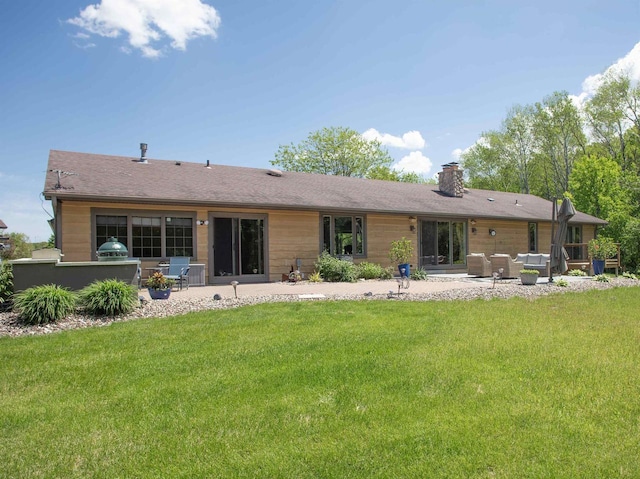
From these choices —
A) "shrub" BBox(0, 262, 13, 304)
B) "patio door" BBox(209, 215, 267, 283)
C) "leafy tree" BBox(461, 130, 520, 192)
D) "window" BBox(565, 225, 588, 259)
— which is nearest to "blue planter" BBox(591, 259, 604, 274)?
"window" BBox(565, 225, 588, 259)

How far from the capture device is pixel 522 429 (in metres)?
2.93

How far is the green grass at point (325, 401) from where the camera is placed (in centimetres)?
259

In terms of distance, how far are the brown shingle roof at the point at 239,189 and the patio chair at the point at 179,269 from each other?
5.08 ft

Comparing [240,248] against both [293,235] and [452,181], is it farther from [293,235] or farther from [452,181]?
[452,181]

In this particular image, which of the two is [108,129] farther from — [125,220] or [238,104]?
[125,220]

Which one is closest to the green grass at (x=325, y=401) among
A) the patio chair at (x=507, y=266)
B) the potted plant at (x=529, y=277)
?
the potted plant at (x=529, y=277)

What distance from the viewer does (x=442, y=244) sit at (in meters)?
17.5

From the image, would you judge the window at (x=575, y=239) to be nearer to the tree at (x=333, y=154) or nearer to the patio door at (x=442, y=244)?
the patio door at (x=442, y=244)

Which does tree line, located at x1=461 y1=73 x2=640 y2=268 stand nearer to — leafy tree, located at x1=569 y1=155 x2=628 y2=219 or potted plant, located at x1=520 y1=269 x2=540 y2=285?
leafy tree, located at x1=569 y1=155 x2=628 y2=219

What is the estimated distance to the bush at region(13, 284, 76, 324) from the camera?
257 inches

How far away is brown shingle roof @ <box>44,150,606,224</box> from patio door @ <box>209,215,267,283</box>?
88 cm

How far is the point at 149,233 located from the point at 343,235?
6157mm

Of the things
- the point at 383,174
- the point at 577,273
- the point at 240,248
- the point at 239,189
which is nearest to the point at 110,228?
the point at 240,248

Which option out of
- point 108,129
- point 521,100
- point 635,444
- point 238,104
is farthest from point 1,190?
point 521,100
